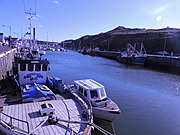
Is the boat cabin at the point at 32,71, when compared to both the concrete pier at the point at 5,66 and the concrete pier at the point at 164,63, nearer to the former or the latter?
the concrete pier at the point at 5,66

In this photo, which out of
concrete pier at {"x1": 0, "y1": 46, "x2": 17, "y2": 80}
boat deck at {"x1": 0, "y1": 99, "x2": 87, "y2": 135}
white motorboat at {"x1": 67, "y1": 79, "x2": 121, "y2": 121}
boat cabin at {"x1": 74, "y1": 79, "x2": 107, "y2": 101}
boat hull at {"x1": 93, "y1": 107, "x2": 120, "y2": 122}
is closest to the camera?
boat deck at {"x1": 0, "y1": 99, "x2": 87, "y2": 135}

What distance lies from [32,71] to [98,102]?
6.78 metres

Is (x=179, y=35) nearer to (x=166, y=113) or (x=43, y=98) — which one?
(x=166, y=113)

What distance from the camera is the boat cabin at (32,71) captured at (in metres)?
16.9

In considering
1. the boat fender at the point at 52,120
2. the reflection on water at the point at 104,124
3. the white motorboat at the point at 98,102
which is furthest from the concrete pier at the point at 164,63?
the boat fender at the point at 52,120

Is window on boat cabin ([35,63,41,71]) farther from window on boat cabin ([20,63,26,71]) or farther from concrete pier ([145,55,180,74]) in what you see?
concrete pier ([145,55,180,74])

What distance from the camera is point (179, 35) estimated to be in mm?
116188

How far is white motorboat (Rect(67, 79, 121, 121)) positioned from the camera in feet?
52.0

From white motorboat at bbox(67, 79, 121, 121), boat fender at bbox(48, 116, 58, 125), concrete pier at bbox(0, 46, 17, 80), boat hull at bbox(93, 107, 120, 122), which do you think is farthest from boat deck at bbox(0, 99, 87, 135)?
concrete pier at bbox(0, 46, 17, 80)

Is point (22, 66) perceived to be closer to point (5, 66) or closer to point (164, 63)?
point (5, 66)

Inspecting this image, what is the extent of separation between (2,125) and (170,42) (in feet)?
386

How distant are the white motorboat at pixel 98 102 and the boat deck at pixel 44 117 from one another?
2.95 meters

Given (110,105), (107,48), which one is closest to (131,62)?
(110,105)

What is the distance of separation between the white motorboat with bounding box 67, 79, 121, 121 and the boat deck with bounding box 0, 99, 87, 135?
295 centimetres
